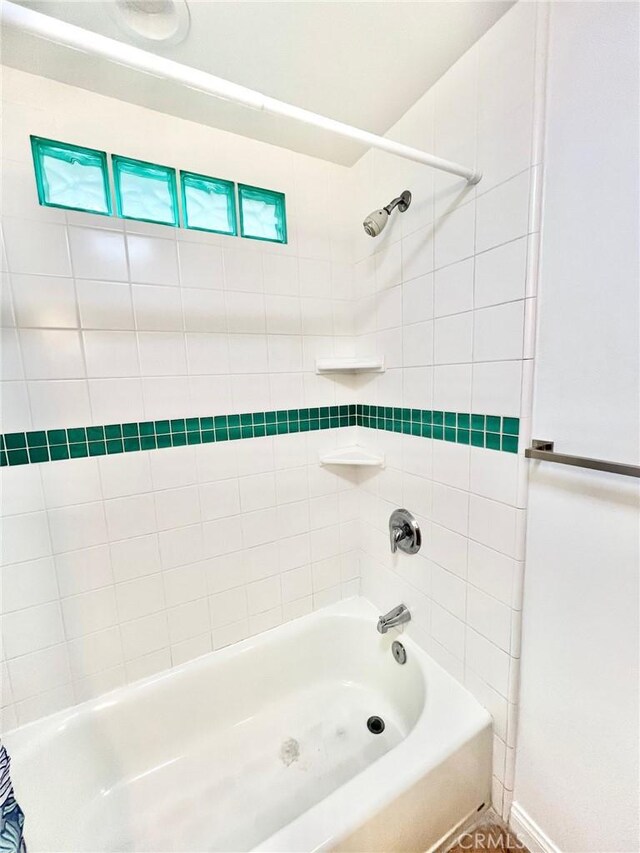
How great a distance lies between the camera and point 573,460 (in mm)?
752

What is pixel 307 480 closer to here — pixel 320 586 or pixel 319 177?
pixel 320 586

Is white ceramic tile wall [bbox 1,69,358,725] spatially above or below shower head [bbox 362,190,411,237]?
below

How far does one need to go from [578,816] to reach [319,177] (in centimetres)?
217

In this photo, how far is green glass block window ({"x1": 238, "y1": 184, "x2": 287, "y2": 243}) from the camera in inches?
51.3

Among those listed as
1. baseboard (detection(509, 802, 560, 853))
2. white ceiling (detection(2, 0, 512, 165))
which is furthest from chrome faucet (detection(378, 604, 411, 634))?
white ceiling (detection(2, 0, 512, 165))

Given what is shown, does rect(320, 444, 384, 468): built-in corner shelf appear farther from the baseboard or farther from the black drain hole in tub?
the baseboard

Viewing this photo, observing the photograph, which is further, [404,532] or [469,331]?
[404,532]

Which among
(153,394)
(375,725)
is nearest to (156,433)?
(153,394)

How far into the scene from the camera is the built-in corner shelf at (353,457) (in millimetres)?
1434

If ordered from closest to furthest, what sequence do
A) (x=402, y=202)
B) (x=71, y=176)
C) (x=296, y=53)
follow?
(x=296, y=53)
(x=71, y=176)
(x=402, y=202)

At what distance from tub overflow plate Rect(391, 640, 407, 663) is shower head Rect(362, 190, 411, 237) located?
1510mm

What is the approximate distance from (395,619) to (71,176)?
189cm

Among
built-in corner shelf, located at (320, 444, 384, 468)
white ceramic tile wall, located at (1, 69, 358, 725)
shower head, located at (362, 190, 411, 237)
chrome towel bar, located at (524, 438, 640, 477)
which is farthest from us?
built-in corner shelf, located at (320, 444, 384, 468)

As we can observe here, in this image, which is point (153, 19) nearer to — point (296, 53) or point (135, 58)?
point (296, 53)
